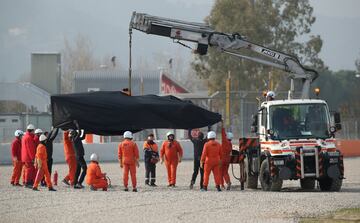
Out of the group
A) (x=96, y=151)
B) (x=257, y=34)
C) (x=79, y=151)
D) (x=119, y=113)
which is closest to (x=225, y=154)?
(x=119, y=113)

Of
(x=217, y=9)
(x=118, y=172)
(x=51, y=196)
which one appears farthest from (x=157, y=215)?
(x=217, y=9)

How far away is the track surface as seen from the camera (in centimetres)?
1842

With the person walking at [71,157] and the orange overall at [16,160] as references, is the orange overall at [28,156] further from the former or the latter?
the person walking at [71,157]

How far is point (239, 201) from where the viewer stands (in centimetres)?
2142

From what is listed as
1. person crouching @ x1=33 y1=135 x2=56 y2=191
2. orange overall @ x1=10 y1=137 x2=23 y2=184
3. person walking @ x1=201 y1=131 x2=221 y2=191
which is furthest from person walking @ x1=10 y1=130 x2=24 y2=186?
person walking @ x1=201 y1=131 x2=221 y2=191

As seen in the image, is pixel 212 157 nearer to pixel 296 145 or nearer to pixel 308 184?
pixel 296 145

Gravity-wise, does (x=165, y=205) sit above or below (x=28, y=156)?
below

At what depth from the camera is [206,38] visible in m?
27.9

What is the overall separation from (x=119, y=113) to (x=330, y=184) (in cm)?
655

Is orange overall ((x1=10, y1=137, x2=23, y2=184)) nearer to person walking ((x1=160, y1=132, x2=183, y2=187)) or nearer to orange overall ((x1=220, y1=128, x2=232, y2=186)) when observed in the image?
person walking ((x1=160, y1=132, x2=183, y2=187))

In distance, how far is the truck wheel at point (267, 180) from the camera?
80.5 ft

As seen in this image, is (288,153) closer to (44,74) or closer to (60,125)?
(60,125)

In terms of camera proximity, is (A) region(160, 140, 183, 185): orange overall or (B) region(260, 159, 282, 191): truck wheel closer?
(B) region(260, 159, 282, 191): truck wheel

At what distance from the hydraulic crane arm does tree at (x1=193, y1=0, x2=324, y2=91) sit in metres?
41.3
